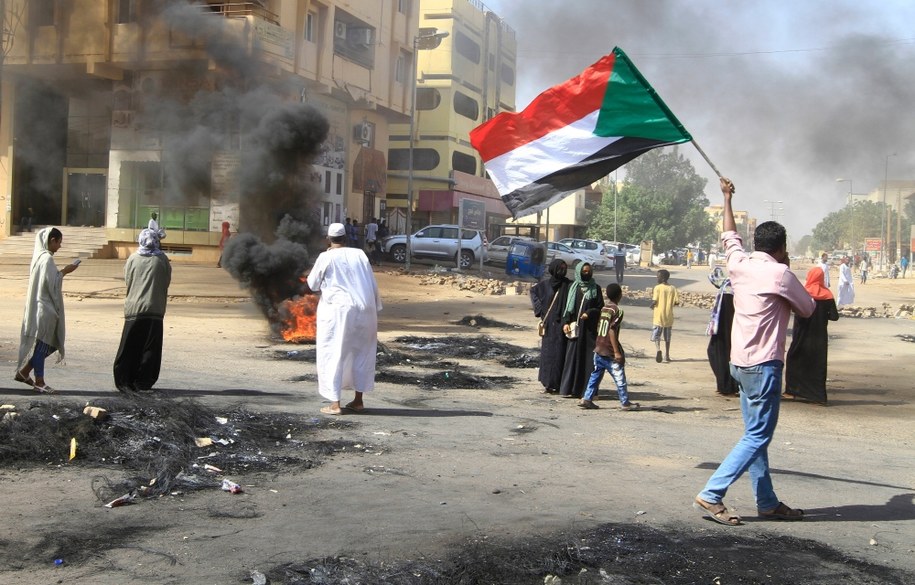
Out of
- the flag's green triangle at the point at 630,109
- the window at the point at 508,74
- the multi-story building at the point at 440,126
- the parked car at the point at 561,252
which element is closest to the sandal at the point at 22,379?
the flag's green triangle at the point at 630,109

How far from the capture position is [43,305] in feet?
26.8

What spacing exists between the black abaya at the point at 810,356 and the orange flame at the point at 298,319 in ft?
22.8

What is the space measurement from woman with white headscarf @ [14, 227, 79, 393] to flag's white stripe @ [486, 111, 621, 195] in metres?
3.97

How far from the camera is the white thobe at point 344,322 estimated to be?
778 centimetres

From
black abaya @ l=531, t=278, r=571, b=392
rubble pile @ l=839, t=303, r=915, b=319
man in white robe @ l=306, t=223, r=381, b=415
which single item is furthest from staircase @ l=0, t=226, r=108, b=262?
rubble pile @ l=839, t=303, r=915, b=319

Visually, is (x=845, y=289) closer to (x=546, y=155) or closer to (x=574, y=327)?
(x=574, y=327)

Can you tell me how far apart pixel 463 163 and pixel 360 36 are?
15.8 metres

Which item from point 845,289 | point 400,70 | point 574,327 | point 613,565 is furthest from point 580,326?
point 400,70

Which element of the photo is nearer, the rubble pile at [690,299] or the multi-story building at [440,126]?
the rubble pile at [690,299]

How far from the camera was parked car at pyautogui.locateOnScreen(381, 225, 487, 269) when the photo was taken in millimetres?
34531

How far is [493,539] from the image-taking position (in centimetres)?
451

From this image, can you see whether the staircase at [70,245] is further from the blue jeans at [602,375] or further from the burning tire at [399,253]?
the blue jeans at [602,375]

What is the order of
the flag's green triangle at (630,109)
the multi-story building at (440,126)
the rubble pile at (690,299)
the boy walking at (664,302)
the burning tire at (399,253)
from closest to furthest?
the flag's green triangle at (630,109)
the boy walking at (664,302)
the rubble pile at (690,299)
the burning tire at (399,253)
the multi-story building at (440,126)

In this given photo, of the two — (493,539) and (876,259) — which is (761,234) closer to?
(493,539)
